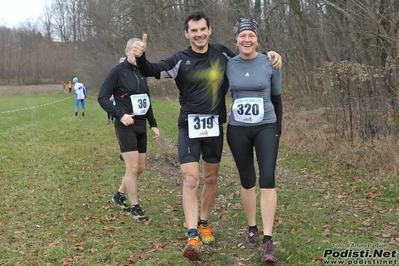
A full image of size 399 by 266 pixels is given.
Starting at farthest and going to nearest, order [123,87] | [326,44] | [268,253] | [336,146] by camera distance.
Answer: [326,44] < [336,146] < [123,87] < [268,253]

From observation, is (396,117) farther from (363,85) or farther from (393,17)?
(393,17)

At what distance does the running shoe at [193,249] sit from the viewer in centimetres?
402

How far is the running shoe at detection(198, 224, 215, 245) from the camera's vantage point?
458 centimetres

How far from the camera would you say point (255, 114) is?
4.19 metres

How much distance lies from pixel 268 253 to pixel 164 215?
2.22 m

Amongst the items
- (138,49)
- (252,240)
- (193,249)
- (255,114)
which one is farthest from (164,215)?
(138,49)

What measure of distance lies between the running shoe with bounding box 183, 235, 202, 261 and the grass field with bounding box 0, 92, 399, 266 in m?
0.07

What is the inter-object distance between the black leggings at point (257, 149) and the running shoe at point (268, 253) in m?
0.55

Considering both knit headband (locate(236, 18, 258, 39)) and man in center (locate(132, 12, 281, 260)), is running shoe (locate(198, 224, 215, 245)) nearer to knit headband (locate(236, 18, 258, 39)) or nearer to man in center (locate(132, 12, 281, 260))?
man in center (locate(132, 12, 281, 260))

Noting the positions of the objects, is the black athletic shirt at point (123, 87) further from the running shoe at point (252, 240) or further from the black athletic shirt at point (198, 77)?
the running shoe at point (252, 240)

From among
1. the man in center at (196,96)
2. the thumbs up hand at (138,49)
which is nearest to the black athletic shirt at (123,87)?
the man in center at (196,96)

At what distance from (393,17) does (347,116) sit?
2.43 meters

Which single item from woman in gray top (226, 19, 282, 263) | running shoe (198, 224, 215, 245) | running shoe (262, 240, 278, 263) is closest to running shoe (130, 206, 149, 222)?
running shoe (198, 224, 215, 245)

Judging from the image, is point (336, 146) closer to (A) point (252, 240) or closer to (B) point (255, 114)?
(A) point (252, 240)
